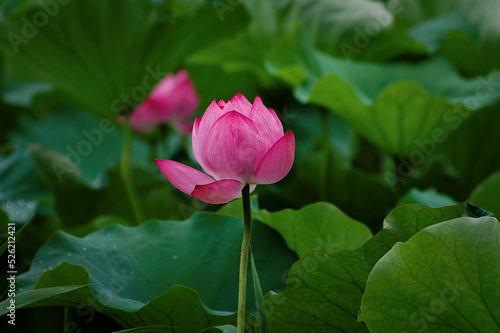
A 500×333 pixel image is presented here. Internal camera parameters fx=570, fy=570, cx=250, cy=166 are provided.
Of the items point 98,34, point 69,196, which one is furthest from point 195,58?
point 69,196

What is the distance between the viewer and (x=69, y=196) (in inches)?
44.5

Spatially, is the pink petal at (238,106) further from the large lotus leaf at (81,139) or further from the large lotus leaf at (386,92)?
the large lotus leaf at (81,139)

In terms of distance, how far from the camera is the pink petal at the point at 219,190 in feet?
1.28

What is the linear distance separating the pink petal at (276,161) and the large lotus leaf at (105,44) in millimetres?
793

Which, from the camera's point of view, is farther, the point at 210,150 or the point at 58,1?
the point at 58,1

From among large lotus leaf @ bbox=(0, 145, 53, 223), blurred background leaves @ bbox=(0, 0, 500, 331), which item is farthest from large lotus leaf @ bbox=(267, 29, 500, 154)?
large lotus leaf @ bbox=(0, 145, 53, 223)

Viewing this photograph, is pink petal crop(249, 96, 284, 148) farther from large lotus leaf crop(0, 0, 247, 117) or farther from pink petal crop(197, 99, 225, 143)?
large lotus leaf crop(0, 0, 247, 117)

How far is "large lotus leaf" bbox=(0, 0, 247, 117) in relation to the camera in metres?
1.10

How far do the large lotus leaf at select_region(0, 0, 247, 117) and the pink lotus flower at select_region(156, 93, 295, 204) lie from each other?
2.52ft

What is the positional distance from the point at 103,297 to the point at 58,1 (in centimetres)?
72

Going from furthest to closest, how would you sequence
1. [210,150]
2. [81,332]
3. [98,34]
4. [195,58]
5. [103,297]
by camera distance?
[195,58] → [98,34] → [81,332] → [103,297] → [210,150]

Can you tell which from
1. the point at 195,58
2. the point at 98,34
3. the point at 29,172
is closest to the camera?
the point at 29,172

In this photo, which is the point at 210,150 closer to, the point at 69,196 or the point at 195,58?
the point at 69,196

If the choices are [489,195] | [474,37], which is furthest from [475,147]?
[489,195]
